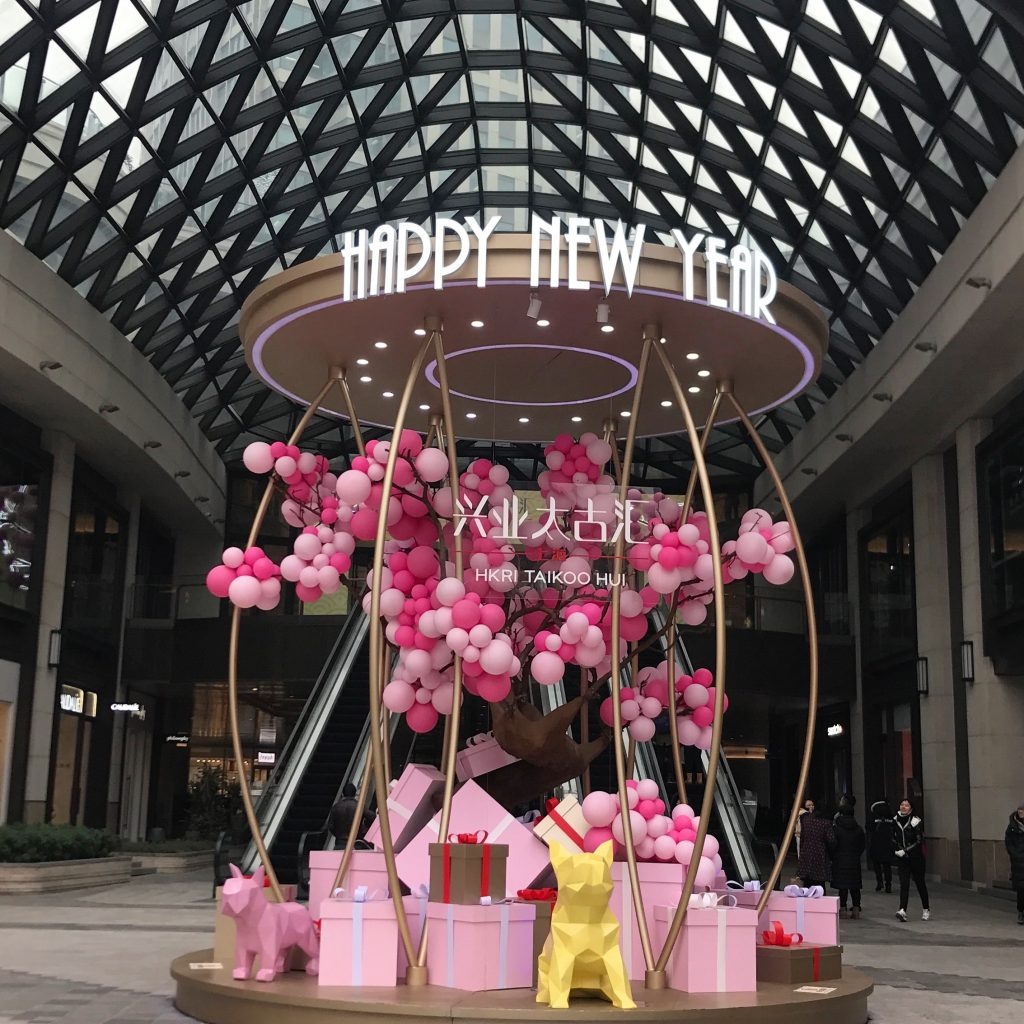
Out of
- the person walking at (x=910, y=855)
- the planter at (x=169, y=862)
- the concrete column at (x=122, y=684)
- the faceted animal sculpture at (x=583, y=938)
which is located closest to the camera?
the faceted animal sculpture at (x=583, y=938)

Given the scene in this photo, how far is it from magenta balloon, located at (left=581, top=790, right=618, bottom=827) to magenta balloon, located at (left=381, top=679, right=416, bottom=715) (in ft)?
5.33

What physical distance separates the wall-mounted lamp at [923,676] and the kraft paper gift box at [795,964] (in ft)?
55.4

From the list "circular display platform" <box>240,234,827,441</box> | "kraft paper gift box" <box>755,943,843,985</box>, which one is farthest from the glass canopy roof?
"kraft paper gift box" <box>755,943,843,985</box>

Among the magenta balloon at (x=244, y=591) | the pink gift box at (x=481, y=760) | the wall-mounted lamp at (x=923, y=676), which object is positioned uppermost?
the wall-mounted lamp at (x=923, y=676)

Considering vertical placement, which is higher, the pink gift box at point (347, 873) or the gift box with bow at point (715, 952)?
the pink gift box at point (347, 873)

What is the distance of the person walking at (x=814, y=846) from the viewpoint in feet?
56.1

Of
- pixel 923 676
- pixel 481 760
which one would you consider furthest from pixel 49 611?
pixel 923 676

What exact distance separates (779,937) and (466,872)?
99.1 inches

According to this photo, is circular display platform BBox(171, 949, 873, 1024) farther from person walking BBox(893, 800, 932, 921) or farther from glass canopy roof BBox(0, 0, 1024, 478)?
glass canopy roof BBox(0, 0, 1024, 478)

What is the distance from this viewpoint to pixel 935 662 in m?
25.0

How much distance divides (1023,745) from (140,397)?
19090 millimetres

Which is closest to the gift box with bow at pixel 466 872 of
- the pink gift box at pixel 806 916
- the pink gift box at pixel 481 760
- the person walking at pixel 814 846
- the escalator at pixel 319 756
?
the pink gift box at pixel 806 916

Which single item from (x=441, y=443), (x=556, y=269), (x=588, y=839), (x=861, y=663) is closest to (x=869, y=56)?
(x=441, y=443)

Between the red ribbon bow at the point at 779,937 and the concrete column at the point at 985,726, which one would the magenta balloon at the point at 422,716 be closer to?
the red ribbon bow at the point at 779,937
